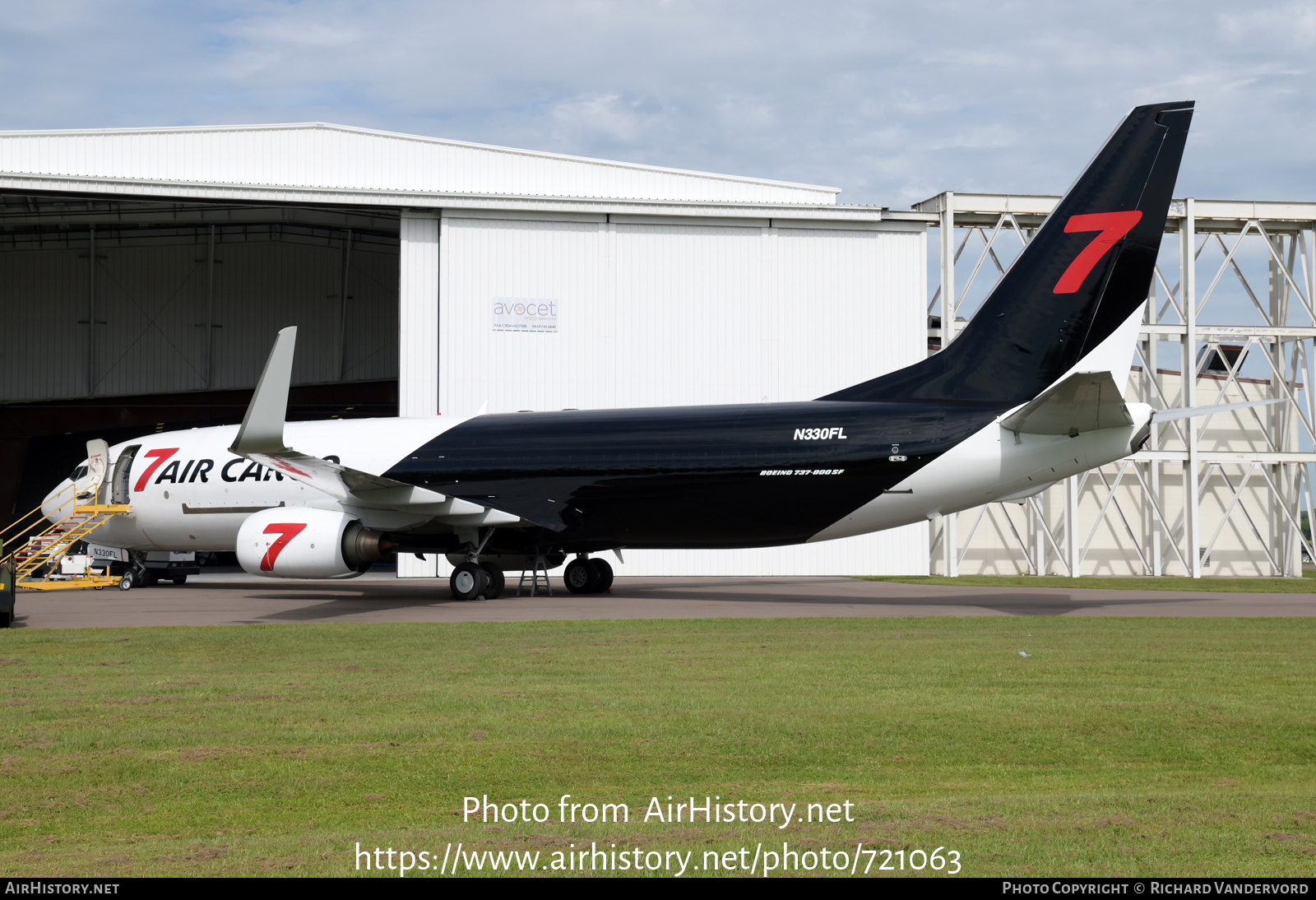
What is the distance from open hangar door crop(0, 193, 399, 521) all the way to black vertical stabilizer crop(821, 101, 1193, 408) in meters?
28.3

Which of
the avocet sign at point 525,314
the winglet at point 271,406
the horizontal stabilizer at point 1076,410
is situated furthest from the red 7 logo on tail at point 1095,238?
the avocet sign at point 525,314

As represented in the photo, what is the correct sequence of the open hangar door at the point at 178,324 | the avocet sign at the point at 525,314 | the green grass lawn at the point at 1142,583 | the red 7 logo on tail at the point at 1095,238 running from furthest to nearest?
1. the open hangar door at the point at 178,324
2. the avocet sign at the point at 525,314
3. the green grass lawn at the point at 1142,583
4. the red 7 logo on tail at the point at 1095,238

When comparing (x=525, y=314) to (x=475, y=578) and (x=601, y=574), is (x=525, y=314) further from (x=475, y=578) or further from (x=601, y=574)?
(x=475, y=578)

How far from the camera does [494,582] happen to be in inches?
894

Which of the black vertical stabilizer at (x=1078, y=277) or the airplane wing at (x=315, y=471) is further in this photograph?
the black vertical stabilizer at (x=1078, y=277)

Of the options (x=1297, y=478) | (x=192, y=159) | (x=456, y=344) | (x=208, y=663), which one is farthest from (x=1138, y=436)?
(x=192, y=159)

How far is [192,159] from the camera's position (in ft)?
115

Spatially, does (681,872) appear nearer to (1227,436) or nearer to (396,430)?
(396,430)

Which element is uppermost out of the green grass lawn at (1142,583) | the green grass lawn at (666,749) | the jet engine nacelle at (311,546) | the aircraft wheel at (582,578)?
the jet engine nacelle at (311,546)

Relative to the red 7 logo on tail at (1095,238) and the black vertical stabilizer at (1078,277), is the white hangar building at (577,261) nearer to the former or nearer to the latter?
Answer: the black vertical stabilizer at (1078,277)

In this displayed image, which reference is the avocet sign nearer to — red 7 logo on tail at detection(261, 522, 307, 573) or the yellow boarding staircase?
the yellow boarding staircase

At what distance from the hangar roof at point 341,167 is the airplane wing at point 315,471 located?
14302 mm

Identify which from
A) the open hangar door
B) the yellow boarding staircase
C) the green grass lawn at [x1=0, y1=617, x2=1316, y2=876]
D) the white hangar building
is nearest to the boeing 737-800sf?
the yellow boarding staircase

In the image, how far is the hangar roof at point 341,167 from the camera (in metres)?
34.4
